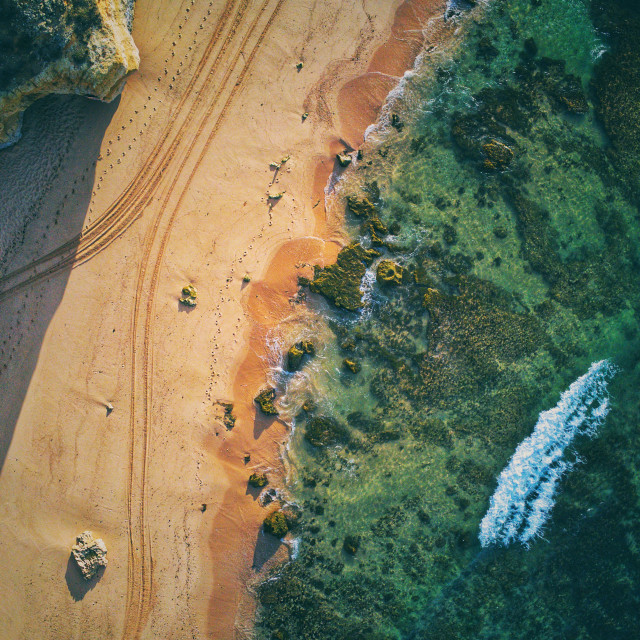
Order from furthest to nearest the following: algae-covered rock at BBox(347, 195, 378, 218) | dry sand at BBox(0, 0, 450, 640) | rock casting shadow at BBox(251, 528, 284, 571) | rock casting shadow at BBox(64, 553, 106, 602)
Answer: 1. algae-covered rock at BBox(347, 195, 378, 218)
2. rock casting shadow at BBox(251, 528, 284, 571)
3. dry sand at BBox(0, 0, 450, 640)
4. rock casting shadow at BBox(64, 553, 106, 602)

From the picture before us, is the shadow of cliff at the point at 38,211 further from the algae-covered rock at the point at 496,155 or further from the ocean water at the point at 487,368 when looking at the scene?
the algae-covered rock at the point at 496,155

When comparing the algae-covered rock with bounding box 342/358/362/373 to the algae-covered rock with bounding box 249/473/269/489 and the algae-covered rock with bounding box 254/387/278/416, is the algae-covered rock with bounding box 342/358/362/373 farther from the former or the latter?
the algae-covered rock with bounding box 249/473/269/489

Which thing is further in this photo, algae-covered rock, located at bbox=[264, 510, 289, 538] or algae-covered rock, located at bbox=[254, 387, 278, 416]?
algae-covered rock, located at bbox=[254, 387, 278, 416]

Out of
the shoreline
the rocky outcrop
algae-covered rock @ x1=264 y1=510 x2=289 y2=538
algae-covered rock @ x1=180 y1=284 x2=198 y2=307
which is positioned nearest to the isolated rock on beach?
the shoreline

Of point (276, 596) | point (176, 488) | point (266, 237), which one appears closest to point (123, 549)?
point (176, 488)

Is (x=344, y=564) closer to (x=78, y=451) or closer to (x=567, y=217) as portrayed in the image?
(x=78, y=451)
